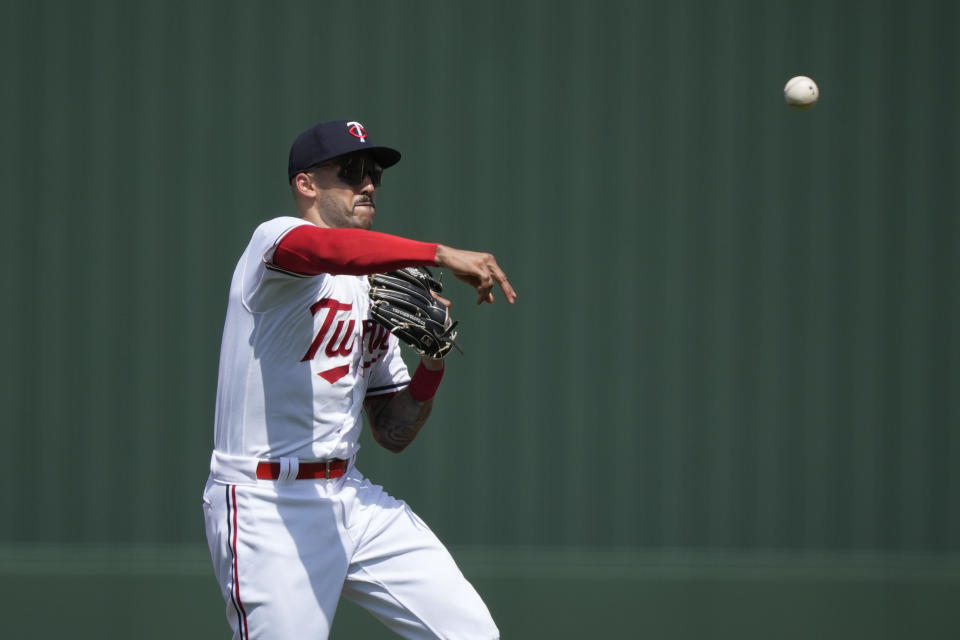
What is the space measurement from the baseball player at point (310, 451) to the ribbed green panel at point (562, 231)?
4.56 ft

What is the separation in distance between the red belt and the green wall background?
56.8 inches

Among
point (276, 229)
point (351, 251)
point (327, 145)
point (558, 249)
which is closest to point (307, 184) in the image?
point (327, 145)

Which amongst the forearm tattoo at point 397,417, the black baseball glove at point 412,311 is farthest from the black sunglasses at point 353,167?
the forearm tattoo at point 397,417

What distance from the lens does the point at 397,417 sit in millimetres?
3133

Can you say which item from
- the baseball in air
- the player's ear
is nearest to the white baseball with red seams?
the player's ear

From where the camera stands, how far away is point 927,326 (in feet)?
14.1

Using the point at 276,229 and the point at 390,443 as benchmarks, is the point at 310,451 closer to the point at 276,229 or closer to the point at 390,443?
the point at 390,443

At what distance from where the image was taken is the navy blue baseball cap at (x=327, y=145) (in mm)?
2822

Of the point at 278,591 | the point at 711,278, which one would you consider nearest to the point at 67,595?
the point at 278,591

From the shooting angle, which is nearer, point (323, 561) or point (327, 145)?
point (323, 561)

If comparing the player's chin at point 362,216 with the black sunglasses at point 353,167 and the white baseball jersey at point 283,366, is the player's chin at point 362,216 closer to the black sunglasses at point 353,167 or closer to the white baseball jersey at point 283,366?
the black sunglasses at point 353,167

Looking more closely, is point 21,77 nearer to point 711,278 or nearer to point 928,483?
point 711,278

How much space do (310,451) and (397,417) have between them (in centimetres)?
48

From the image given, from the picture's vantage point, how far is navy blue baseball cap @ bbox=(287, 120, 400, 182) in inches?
111
